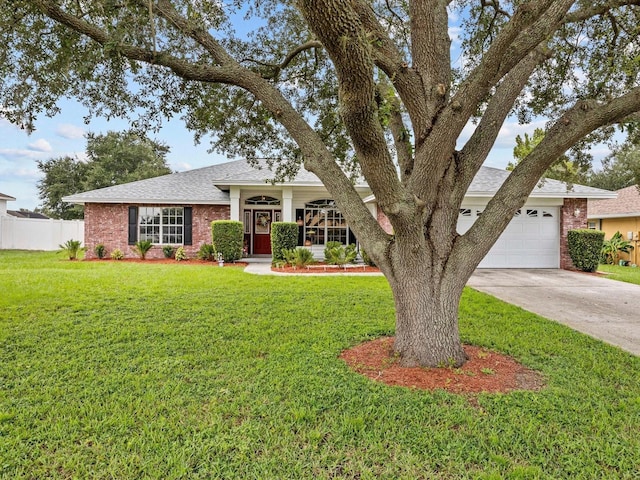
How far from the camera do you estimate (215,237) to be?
14.5m

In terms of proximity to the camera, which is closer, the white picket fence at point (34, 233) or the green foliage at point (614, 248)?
the green foliage at point (614, 248)

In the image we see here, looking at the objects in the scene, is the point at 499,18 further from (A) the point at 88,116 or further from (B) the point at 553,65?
(A) the point at 88,116

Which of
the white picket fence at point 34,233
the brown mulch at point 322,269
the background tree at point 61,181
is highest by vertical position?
the background tree at point 61,181

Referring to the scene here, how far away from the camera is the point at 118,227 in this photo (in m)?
16.1

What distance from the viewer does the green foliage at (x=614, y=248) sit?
17.4m

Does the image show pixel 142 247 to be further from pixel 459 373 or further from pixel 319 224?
pixel 459 373

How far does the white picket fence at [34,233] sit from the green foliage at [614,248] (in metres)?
26.5

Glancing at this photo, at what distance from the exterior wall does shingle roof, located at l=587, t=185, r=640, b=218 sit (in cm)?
52

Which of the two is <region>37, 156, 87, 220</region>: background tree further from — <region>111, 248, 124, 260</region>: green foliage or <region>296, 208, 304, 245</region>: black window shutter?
<region>296, 208, 304, 245</region>: black window shutter

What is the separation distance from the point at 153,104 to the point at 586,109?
610 centimetres

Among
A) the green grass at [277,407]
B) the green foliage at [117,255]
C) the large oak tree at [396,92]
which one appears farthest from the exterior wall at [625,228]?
the green foliage at [117,255]

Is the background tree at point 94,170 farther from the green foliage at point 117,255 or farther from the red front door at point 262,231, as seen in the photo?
the red front door at point 262,231

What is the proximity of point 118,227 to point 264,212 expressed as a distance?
19.2ft

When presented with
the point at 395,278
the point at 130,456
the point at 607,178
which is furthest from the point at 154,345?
the point at 607,178
